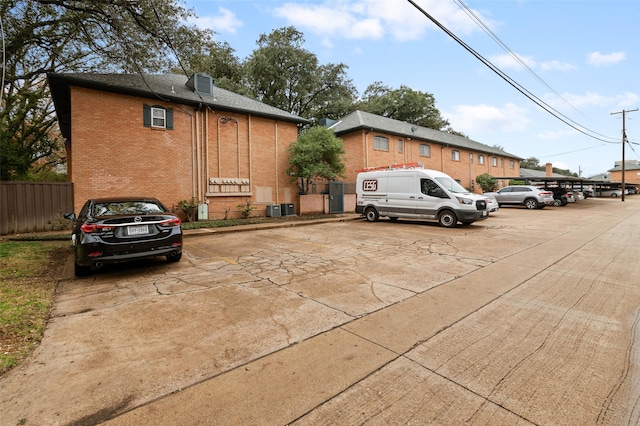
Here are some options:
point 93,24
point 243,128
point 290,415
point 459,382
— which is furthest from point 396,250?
point 93,24

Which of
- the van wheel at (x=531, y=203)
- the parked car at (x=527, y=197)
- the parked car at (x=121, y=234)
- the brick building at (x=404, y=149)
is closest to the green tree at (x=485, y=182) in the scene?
the brick building at (x=404, y=149)

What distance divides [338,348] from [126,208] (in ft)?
17.0

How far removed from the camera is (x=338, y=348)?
9.21 ft

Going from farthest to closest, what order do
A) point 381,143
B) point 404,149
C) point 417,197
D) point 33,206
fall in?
point 404,149
point 381,143
point 417,197
point 33,206

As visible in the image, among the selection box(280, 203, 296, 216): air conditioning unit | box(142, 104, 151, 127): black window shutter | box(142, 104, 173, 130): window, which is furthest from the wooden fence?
box(280, 203, 296, 216): air conditioning unit

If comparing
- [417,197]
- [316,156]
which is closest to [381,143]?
[316,156]

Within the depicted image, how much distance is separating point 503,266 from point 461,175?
28.4 meters

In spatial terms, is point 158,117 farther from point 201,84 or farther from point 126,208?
point 126,208

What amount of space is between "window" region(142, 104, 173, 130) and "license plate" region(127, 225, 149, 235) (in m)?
10.2

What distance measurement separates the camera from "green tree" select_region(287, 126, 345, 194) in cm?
1642

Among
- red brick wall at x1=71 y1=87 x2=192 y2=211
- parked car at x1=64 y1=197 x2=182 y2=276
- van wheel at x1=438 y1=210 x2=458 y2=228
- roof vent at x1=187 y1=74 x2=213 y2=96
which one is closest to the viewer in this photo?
parked car at x1=64 y1=197 x2=182 y2=276

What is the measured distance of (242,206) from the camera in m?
15.7

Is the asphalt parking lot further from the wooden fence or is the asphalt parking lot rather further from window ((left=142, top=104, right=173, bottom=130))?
window ((left=142, top=104, right=173, bottom=130))

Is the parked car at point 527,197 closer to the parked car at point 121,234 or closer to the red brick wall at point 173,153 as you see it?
the red brick wall at point 173,153
